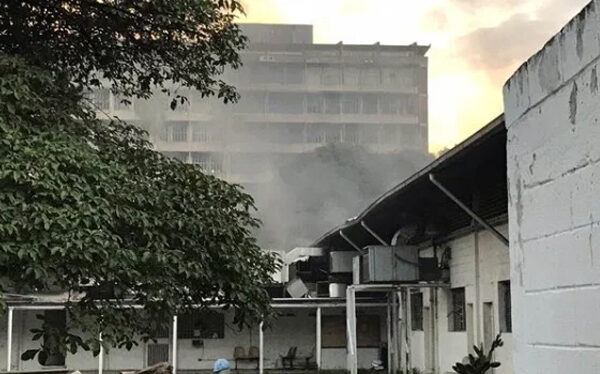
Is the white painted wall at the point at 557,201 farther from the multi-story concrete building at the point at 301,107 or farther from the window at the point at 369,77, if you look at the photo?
the window at the point at 369,77

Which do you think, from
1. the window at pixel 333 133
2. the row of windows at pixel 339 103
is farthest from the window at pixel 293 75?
the window at pixel 333 133

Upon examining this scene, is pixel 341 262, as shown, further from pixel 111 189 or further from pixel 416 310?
pixel 111 189

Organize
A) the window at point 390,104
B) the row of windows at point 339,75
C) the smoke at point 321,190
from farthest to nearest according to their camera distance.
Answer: the window at point 390,104, the row of windows at point 339,75, the smoke at point 321,190

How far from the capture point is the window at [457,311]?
1588cm

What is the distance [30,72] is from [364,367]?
2048 cm

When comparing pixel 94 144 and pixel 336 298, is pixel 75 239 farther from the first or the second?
pixel 336 298

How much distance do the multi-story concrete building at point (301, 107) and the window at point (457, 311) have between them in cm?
4682

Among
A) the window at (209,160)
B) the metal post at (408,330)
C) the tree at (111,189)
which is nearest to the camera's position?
the tree at (111,189)

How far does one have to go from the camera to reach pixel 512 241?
3.26 meters

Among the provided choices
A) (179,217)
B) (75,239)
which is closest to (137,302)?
(179,217)

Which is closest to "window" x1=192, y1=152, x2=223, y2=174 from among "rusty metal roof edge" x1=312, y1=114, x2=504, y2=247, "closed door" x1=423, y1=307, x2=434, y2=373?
"closed door" x1=423, y1=307, x2=434, y2=373

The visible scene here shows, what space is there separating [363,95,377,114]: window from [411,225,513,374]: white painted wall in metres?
52.7

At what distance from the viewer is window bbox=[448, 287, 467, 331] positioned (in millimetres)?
15883

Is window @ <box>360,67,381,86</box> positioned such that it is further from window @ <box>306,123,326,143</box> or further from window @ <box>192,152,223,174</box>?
window @ <box>192,152,223,174</box>
